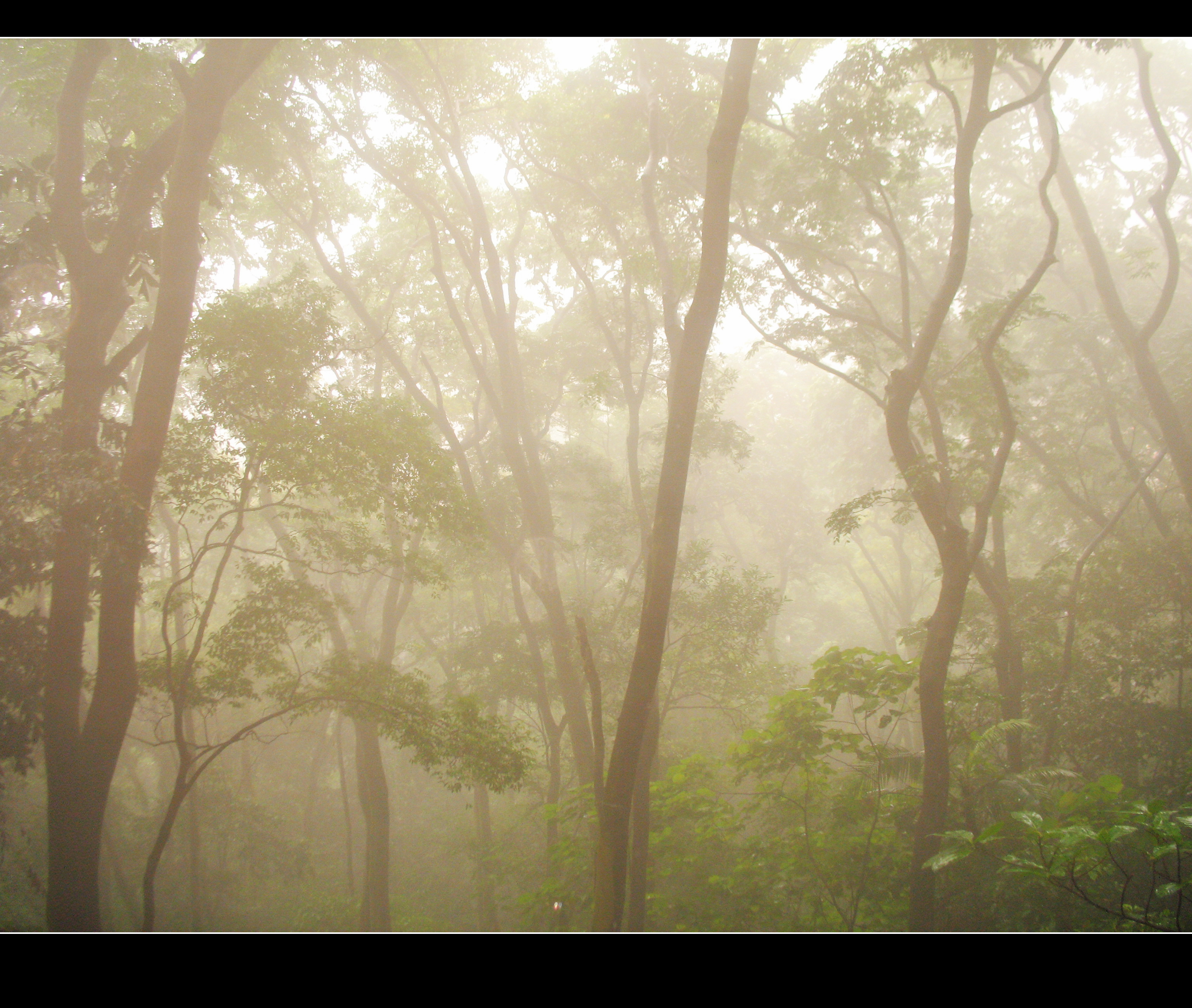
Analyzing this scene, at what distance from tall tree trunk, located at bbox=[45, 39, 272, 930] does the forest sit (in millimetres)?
29

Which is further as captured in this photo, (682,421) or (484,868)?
(484,868)

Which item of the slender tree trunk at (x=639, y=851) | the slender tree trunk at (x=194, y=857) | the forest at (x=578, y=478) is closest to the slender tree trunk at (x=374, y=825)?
the forest at (x=578, y=478)

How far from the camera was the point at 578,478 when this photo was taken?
12.5 meters

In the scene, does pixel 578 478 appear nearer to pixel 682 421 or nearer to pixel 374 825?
pixel 374 825

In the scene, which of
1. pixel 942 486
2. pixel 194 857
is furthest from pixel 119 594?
pixel 194 857

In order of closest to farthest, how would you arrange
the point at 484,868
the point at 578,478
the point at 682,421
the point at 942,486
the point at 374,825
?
the point at 682,421 < the point at 942,486 < the point at 374,825 < the point at 484,868 < the point at 578,478

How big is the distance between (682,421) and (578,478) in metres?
8.42

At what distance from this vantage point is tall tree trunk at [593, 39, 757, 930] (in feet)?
12.7

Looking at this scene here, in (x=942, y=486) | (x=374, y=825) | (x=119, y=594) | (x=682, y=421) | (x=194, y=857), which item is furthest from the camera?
(x=194, y=857)

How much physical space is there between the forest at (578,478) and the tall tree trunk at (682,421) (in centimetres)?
3

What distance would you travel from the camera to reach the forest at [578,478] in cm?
458

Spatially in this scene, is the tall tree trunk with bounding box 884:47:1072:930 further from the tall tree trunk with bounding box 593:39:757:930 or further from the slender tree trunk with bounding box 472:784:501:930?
the slender tree trunk with bounding box 472:784:501:930
